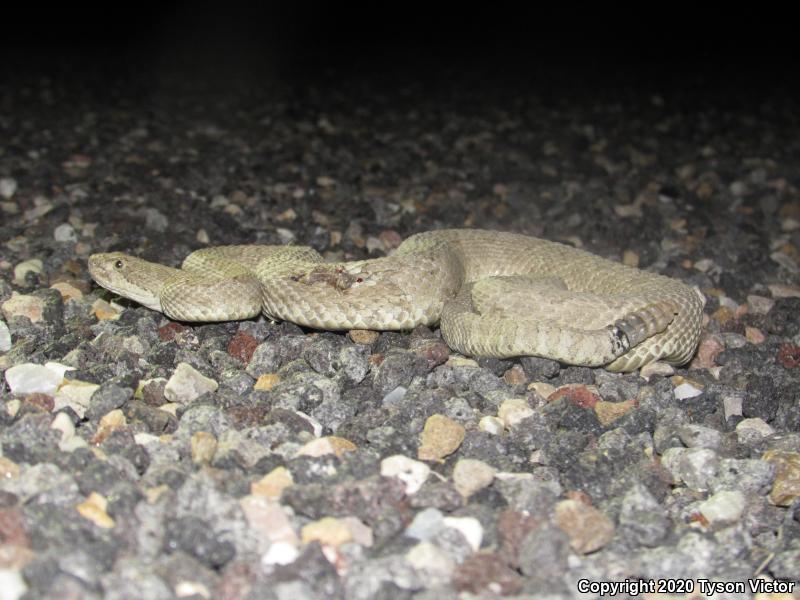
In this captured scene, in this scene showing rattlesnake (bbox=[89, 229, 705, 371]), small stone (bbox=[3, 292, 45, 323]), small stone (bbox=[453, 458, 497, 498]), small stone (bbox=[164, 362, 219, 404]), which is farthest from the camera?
small stone (bbox=[3, 292, 45, 323])

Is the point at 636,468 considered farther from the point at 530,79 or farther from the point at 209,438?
the point at 530,79

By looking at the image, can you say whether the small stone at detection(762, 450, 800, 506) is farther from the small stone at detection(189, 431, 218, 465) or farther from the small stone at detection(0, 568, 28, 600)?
the small stone at detection(0, 568, 28, 600)

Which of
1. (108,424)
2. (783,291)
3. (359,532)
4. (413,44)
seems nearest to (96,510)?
(108,424)

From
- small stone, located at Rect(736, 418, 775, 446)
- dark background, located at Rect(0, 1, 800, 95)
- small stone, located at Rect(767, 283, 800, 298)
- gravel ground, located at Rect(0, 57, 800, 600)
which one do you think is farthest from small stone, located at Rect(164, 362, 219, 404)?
dark background, located at Rect(0, 1, 800, 95)

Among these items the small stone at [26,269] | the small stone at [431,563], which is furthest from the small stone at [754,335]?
the small stone at [26,269]

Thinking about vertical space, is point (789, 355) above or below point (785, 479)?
below

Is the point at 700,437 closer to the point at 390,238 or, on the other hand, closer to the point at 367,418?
the point at 367,418

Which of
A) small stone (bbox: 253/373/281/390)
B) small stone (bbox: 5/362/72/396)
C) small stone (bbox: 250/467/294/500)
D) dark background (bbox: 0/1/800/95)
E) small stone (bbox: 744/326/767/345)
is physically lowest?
dark background (bbox: 0/1/800/95)
